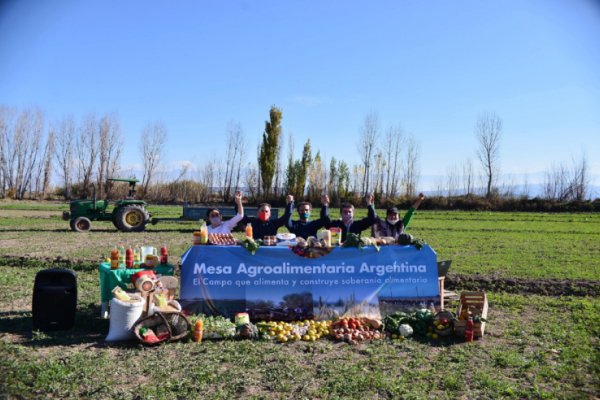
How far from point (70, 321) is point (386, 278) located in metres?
4.51

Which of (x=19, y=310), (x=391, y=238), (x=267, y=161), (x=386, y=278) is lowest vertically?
(x=19, y=310)

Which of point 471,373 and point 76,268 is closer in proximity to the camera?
point 471,373

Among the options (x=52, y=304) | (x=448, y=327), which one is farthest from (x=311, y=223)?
(x=52, y=304)

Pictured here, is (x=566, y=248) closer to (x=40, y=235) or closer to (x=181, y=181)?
(x=40, y=235)

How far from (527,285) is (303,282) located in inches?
211

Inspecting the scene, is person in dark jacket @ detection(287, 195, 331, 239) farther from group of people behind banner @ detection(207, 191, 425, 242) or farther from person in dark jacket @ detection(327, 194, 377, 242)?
person in dark jacket @ detection(327, 194, 377, 242)

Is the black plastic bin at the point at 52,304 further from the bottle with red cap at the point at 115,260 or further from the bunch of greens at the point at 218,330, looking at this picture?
the bunch of greens at the point at 218,330

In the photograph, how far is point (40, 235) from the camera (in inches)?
731

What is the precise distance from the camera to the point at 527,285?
34.1 ft

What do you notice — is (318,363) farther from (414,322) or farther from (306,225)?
(306,225)

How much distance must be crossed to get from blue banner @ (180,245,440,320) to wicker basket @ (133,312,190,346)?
858 mm

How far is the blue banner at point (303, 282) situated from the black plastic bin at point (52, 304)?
151 cm

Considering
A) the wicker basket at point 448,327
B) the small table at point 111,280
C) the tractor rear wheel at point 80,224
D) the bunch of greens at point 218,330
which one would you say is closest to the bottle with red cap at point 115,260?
the small table at point 111,280

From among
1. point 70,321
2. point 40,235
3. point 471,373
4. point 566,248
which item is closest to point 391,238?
point 471,373
